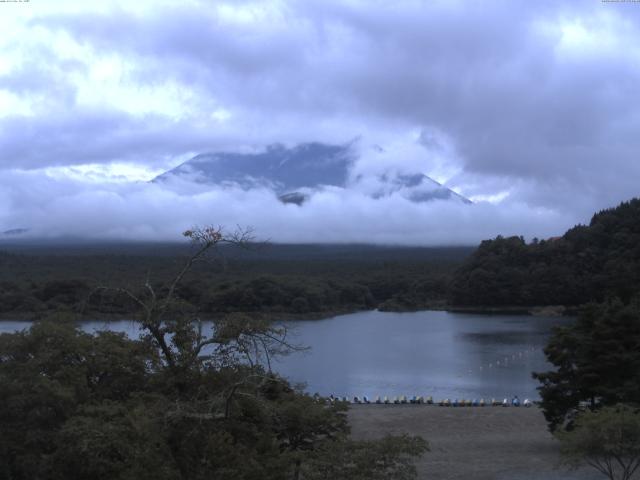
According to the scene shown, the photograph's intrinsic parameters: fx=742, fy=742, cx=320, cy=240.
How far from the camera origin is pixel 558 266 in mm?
60406

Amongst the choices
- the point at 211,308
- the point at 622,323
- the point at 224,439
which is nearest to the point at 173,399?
the point at 224,439

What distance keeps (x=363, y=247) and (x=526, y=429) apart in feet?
471

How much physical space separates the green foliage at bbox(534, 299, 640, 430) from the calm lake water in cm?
747

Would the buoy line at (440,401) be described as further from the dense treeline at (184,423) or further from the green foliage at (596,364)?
the dense treeline at (184,423)

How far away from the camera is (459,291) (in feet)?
203

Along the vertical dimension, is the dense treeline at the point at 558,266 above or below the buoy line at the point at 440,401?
above

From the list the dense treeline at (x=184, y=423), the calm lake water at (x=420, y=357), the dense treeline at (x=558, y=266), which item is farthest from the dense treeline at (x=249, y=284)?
the dense treeline at (x=184, y=423)

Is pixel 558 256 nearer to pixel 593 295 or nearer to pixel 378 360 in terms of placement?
pixel 593 295

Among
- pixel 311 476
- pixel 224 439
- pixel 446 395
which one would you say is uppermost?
pixel 224 439

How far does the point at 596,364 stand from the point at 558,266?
47684 millimetres

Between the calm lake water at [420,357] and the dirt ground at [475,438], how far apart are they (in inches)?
128

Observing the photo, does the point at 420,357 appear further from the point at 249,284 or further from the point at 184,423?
the point at 184,423

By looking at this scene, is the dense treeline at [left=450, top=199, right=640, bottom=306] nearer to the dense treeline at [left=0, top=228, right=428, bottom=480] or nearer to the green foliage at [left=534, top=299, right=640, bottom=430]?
the green foliage at [left=534, top=299, right=640, bottom=430]

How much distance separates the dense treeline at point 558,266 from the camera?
2260 inches
